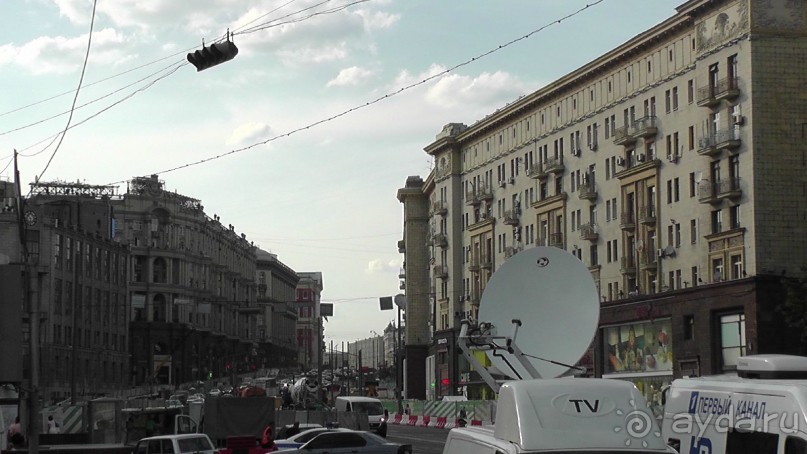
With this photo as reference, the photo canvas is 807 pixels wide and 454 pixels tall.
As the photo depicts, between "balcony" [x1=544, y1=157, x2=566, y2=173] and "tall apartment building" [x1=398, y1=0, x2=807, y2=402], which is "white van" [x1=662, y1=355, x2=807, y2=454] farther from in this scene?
"balcony" [x1=544, y1=157, x2=566, y2=173]

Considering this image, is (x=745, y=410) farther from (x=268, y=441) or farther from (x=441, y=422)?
(x=441, y=422)

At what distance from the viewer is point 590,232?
78.9m

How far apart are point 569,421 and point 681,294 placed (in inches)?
2276

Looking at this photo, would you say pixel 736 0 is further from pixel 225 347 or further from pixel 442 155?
pixel 225 347

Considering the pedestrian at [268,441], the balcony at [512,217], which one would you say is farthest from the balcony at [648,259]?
the pedestrian at [268,441]

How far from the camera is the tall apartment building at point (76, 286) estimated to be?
102m

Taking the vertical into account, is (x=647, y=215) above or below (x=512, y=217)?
below

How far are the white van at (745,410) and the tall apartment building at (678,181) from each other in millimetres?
48291

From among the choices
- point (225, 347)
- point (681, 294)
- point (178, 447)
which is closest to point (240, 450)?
point (178, 447)

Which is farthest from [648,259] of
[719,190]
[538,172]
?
[538,172]

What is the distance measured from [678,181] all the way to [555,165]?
55.2ft

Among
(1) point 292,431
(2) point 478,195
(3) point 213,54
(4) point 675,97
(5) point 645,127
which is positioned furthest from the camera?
(2) point 478,195

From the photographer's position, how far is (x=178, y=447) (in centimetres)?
2989

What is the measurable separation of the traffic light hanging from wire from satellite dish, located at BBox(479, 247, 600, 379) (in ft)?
19.0
